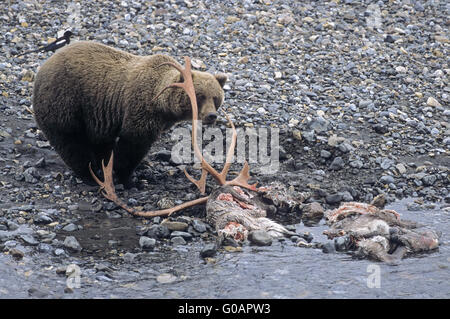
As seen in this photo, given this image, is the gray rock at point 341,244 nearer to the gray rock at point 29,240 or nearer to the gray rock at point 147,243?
the gray rock at point 147,243

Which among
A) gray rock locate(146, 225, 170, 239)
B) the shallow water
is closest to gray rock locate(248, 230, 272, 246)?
the shallow water

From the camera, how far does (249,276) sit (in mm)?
5457

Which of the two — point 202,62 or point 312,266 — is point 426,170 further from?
point 202,62

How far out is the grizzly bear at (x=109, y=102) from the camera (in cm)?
693

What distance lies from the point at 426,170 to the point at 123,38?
5141mm

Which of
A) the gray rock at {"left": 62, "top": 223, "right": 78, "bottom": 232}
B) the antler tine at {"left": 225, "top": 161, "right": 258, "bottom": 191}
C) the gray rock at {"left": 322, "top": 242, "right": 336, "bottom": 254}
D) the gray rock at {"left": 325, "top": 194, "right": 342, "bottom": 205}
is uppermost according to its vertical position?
the antler tine at {"left": 225, "top": 161, "right": 258, "bottom": 191}

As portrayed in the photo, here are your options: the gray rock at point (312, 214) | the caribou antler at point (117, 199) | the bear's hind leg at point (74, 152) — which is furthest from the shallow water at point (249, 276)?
the bear's hind leg at point (74, 152)

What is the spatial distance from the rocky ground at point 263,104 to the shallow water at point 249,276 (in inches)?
9.4

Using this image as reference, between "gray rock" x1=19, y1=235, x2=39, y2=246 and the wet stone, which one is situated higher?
"gray rock" x1=19, y1=235, x2=39, y2=246

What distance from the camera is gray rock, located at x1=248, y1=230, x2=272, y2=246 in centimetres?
604

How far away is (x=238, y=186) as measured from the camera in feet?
21.6

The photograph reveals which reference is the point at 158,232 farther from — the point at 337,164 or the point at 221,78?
the point at 337,164

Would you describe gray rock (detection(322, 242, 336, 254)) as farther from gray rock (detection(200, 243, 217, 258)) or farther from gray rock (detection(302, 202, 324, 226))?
gray rock (detection(200, 243, 217, 258))

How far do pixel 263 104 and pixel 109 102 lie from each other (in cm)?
254
